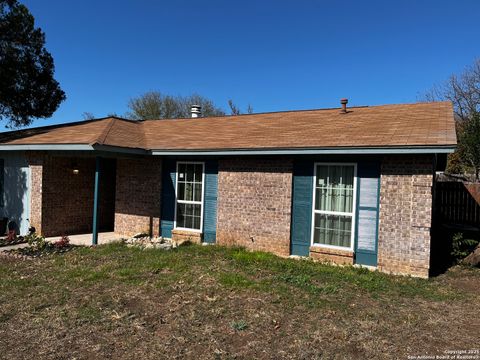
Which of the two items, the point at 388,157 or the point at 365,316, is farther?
the point at 388,157

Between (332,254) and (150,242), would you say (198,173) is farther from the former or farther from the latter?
(332,254)

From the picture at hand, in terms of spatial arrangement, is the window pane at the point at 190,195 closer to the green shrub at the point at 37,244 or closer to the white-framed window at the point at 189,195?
the white-framed window at the point at 189,195

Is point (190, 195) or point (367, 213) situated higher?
point (190, 195)

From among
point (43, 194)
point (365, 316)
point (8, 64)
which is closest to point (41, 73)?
A: point (8, 64)

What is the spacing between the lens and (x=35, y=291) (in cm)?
645

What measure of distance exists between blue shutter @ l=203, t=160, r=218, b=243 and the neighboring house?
3 cm

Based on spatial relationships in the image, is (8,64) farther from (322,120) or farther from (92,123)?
(322,120)

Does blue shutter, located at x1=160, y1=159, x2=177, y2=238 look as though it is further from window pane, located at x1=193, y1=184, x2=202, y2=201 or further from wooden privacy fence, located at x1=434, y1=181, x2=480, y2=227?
wooden privacy fence, located at x1=434, y1=181, x2=480, y2=227

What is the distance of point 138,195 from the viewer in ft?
37.5

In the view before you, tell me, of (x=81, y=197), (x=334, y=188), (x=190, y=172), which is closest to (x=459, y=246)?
(x=334, y=188)

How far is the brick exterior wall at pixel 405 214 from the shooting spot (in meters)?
7.51

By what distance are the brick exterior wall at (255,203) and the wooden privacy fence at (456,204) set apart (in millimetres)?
7487

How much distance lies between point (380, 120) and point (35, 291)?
8.55m

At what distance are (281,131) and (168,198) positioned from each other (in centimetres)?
376
